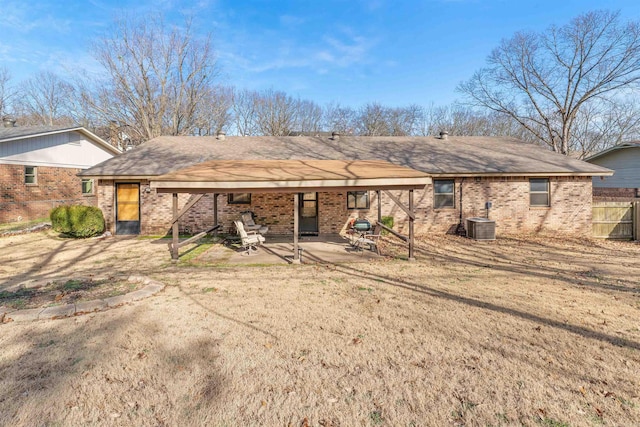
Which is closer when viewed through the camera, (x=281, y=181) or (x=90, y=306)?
(x=90, y=306)

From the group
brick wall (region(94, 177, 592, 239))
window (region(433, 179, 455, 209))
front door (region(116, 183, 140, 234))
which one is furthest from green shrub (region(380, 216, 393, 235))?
front door (region(116, 183, 140, 234))

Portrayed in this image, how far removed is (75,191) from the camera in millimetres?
17344

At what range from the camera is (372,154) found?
44.4ft

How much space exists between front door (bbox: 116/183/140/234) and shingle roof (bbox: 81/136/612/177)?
0.84m

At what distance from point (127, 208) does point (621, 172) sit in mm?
27541

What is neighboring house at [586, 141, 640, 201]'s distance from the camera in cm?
1691

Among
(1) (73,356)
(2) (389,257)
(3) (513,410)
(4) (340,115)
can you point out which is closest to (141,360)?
(1) (73,356)

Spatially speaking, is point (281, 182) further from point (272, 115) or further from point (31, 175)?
point (272, 115)

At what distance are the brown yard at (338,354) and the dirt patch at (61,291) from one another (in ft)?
2.21

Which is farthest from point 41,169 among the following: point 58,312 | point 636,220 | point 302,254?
point 636,220

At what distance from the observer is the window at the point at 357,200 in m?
11.9

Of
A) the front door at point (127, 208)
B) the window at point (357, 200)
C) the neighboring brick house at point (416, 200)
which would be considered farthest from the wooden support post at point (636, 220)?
the front door at point (127, 208)

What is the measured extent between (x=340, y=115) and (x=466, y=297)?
41.3 m

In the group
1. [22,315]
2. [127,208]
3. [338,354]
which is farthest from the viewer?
[127,208]
